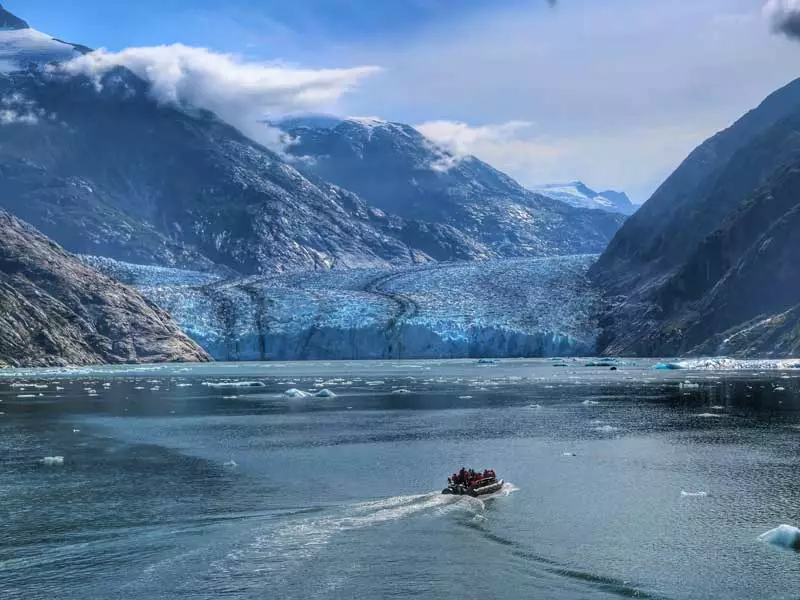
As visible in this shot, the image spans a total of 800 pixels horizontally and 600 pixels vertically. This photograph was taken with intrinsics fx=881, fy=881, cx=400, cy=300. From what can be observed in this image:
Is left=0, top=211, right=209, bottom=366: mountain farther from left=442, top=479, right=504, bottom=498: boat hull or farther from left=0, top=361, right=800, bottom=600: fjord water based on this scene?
left=442, top=479, right=504, bottom=498: boat hull

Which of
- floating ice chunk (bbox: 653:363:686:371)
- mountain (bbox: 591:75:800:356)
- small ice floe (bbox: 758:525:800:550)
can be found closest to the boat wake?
small ice floe (bbox: 758:525:800:550)

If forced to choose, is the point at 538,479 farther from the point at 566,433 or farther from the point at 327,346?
the point at 327,346

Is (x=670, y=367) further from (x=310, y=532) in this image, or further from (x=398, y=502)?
(x=310, y=532)

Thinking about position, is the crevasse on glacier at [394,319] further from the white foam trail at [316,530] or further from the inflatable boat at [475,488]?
the white foam trail at [316,530]

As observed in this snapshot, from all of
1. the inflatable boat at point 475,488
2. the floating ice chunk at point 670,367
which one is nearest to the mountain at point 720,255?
the floating ice chunk at point 670,367

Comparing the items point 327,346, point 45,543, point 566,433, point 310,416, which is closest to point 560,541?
point 45,543

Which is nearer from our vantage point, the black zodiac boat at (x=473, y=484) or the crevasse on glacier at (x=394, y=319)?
the black zodiac boat at (x=473, y=484)

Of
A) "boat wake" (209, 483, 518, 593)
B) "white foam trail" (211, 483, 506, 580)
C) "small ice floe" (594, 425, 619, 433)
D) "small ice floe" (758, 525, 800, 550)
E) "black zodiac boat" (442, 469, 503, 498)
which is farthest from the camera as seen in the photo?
"small ice floe" (594, 425, 619, 433)
